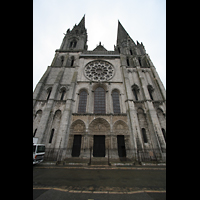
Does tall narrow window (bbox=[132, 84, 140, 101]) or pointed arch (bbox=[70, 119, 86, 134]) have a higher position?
tall narrow window (bbox=[132, 84, 140, 101])

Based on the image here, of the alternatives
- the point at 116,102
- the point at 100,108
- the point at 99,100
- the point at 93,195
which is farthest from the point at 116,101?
the point at 93,195

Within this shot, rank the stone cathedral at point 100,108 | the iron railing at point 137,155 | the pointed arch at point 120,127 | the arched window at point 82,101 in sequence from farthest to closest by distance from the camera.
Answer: the arched window at point 82,101 → the pointed arch at point 120,127 → the stone cathedral at point 100,108 → the iron railing at point 137,155

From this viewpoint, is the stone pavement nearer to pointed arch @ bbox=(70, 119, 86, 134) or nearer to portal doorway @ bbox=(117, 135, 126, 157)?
portal doorway @ bbox=(117, 135, 126, 157)

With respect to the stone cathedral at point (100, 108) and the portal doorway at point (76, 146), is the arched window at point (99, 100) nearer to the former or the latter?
the stone cathedral at point (100, 108)

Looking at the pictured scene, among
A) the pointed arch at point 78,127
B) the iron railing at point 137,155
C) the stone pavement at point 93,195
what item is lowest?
the iron railing at point 137,155

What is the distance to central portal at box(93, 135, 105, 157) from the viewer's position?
11.3 meters

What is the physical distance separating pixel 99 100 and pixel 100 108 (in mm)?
1475

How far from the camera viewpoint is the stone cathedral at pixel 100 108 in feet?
36.5

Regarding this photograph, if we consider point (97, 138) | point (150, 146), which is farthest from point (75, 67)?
point (150, 146)

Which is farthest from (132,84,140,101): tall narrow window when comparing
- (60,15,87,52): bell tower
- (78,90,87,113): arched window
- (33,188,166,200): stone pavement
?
(60,15,87,52): bell tower

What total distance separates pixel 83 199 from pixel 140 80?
16.3 meters

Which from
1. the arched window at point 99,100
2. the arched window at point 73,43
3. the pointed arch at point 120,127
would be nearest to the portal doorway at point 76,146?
the arched window at point 99,100

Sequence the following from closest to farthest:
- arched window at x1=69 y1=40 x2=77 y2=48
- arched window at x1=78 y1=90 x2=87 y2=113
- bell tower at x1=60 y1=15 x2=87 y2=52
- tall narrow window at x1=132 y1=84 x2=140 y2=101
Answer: arched window at x1=78 y1=90 x2=87 y2=113 < tall narrow window at x1=132 y1=84 x2=140 y2=101 < bell tower at x1=60 y1=15 x2=87 y2=52 < arched window at x1=69 y1=40 x2=77 y2=48
